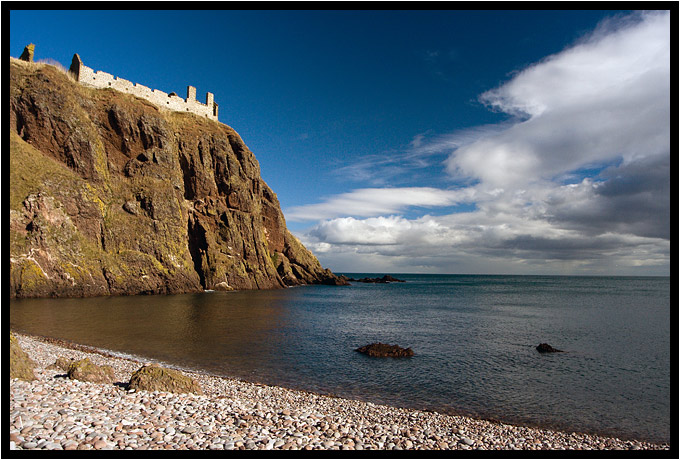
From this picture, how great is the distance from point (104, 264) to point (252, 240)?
32517 millimetres

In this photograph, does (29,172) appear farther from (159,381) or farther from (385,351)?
(385,351)

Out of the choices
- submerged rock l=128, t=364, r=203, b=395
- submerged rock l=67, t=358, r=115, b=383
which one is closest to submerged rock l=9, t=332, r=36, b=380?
submerged rock l=67, t=358, r=115, b=383

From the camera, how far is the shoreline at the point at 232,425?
8344mm

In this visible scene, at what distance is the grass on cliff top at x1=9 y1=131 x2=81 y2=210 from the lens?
163 ft

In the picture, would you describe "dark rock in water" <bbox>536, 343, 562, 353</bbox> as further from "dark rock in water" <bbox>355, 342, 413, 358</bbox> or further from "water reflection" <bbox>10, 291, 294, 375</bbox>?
"water reflection" <bbox>10, 291, 294, 375</bbox>

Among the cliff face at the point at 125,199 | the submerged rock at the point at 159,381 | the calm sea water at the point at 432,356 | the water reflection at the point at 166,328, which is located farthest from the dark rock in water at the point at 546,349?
the cliff face at the point at 125,199

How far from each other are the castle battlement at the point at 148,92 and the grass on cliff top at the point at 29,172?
22.8 meters

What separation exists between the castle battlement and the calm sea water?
164 feet

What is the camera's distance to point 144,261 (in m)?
63.5

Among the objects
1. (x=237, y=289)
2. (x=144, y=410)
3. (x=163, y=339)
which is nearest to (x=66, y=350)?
(x=163, y=339)

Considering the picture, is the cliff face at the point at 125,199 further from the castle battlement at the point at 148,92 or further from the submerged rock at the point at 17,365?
the submerged rock at the point at 17,365

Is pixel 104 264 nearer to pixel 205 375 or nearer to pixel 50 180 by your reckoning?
pixel 50 180

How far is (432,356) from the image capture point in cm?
2528

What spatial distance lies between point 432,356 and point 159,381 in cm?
1825
